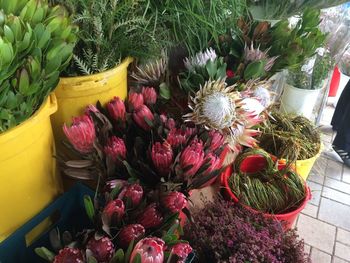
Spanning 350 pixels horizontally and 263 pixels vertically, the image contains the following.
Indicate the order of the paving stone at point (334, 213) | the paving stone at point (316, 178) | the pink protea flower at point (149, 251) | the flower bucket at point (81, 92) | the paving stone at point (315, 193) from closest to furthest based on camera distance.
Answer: the pink protea flower at point (149, 251)
the flower bucket at point (81, 92)
the paving stone at point (334, 213)
the paving stone at point (315, 193)
the paving stone at point (316, 178)

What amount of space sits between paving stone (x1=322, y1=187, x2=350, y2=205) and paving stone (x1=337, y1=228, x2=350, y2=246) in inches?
8.4

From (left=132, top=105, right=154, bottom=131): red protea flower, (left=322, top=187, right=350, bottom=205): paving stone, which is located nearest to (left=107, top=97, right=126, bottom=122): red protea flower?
(left=132, top=105, right=154, bottom=131): red protea flower

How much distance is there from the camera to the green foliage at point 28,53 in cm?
47

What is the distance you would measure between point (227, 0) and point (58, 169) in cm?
53

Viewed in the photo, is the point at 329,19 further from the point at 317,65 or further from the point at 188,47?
the point at 188,47

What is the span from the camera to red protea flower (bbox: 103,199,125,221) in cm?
52

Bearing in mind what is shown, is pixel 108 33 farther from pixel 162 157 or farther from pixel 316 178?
pixel 316 178

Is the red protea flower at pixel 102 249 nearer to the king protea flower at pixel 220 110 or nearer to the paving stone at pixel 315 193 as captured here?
the king protea flower at pixel 220 110

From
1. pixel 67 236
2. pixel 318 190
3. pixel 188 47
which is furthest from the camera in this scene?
pixel 318 190

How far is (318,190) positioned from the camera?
1724mm

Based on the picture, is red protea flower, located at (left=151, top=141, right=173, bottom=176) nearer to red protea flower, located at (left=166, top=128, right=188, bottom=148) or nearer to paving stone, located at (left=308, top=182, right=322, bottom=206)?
red protea flower, located at (left=166, top=128, right=188, bottom=148)

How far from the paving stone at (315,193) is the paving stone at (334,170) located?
144mm

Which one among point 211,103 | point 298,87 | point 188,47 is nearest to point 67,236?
point 211,103

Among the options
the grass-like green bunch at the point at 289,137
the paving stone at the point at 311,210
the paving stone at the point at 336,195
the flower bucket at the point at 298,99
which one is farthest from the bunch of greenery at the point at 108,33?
the paving stone at the point at 336,195
